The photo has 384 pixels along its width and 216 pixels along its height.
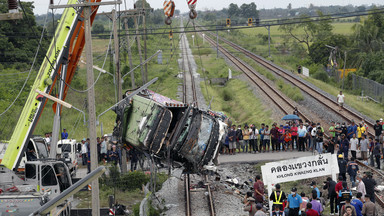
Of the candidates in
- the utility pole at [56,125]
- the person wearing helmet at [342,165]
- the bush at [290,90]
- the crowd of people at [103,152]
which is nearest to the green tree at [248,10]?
the bush at [290,90]

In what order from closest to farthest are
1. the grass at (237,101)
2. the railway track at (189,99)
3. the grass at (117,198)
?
the railway track at (189,99), the grass at (117,198), the grass at (237,101)

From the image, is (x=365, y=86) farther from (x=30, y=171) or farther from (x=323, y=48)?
(x=30, y=171)

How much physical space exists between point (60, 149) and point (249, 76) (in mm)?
30975

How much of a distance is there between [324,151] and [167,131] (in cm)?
1019

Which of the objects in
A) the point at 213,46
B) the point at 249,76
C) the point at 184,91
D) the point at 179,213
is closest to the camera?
the point at 179,213

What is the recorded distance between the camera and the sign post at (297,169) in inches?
701

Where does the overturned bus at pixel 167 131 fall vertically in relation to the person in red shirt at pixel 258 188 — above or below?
above

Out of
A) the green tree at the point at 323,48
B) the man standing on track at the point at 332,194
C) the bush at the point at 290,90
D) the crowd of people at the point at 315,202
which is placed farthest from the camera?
the green tree at the point at 323,48

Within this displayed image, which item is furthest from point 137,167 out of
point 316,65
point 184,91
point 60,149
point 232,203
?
point 316,65

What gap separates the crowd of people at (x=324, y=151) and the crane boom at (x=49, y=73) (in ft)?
23.0

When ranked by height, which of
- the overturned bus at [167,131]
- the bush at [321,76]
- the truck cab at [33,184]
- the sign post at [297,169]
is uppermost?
the overturned bus at [167,131]

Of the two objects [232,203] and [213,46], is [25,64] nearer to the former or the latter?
[232,203]

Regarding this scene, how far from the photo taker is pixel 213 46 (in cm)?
9206

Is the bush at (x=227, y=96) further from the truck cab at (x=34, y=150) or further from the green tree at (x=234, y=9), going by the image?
the green tree at (x=234, y=9)
